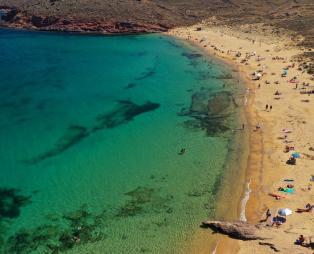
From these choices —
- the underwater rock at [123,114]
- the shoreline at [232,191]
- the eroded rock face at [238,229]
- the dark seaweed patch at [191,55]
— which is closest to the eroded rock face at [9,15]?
the dark seaweed patch at [191,55]

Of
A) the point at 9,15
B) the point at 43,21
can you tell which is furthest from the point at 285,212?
the point at 9,15

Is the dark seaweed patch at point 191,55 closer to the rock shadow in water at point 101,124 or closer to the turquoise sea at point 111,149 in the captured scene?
the turquoise sea at point 111,149

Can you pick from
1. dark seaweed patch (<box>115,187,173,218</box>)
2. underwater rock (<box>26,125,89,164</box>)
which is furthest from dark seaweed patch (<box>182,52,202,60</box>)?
dark seaweed patch (<box>115,187,173,218</box>)

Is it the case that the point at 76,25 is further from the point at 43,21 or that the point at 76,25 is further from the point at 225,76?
the point at 225,76

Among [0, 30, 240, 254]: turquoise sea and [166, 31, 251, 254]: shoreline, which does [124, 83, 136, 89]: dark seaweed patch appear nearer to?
[0, 30, 240, 254]: turquoise sea

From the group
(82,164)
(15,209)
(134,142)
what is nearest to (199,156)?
(134,142)

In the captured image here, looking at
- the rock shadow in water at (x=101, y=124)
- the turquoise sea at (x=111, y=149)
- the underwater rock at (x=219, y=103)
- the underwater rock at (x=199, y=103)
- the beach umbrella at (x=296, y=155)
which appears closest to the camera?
the turquoise sea at (x=111, y=149)
